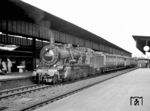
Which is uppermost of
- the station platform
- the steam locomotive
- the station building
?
the station building

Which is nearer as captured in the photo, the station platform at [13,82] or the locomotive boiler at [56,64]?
the station platform at [13,82]

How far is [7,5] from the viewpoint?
15.3 m

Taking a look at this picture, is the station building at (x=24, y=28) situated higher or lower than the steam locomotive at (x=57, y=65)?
higher

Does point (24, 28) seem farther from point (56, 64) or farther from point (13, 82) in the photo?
point (13, 82)

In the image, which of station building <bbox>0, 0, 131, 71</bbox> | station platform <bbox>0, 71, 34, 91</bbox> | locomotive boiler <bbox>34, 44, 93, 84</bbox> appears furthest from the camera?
station building <bbox>0, 0, 131, 71</bbox>

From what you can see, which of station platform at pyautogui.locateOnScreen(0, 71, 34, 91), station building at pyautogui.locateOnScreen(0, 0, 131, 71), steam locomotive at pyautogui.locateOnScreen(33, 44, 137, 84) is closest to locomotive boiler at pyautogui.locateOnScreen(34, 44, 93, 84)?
steam locomotive at pyautogui.locateOnScreen(33, 44, 137, 84)

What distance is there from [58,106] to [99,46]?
121ft

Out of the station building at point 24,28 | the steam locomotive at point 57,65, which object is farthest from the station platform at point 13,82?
the station building at point 24,28

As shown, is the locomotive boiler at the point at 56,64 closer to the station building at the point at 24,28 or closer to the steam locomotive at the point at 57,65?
the steam locomotive at the point at 57,65

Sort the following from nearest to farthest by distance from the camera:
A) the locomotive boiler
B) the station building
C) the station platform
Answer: the station platform, the locomotive boiler, the station building

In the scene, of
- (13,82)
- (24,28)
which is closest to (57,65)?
(13,82)

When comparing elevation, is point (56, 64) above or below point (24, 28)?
below

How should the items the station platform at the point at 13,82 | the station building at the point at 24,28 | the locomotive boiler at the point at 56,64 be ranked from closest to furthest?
the station platform at the point at 13,82, the locomotive boiler at the point at 56,64, the station building at the point at 24,28

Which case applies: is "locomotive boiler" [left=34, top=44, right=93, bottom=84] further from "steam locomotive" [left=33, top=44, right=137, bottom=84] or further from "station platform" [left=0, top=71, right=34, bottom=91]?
"station platform" [left=0, top=71, right=34, bottom=91]
